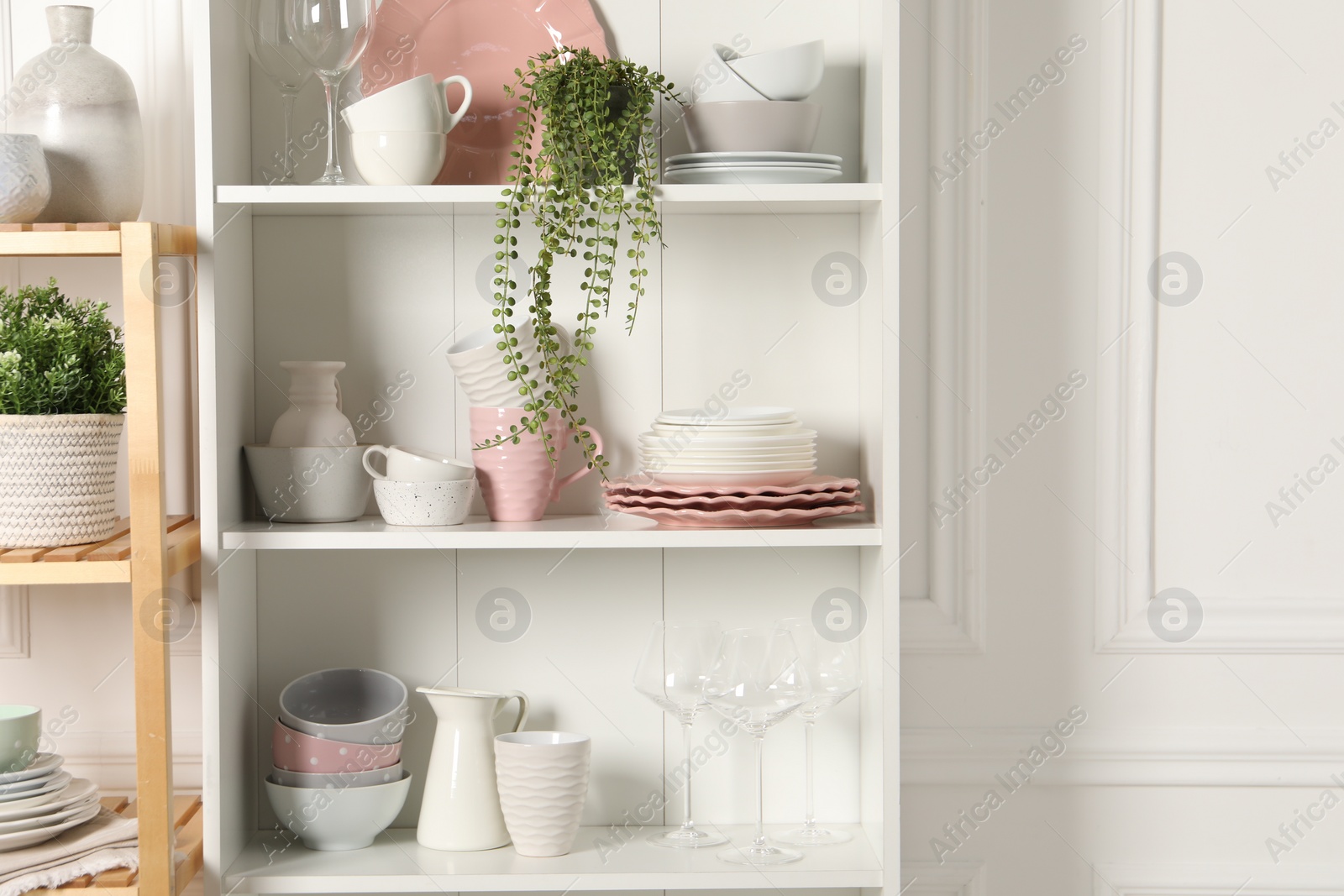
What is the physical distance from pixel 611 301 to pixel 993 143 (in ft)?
1.87

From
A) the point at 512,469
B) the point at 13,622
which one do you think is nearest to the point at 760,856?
the point at 512,469

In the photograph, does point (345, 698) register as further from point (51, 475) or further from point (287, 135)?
point (287, 135)

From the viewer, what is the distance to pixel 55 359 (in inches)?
44.5

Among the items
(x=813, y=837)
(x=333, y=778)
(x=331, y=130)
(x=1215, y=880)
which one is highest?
(x=331, y=130)

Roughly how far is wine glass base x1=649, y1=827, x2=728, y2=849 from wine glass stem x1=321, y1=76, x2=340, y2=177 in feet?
2.93

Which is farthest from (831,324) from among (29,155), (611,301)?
(29,155)

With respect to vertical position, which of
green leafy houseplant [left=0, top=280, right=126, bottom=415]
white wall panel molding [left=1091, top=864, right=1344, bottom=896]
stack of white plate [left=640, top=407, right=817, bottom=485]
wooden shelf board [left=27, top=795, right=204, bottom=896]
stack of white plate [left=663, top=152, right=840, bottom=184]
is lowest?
white wall panel molding [left=1091, top=864, right=1344, bottom=896]

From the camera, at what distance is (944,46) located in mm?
1455

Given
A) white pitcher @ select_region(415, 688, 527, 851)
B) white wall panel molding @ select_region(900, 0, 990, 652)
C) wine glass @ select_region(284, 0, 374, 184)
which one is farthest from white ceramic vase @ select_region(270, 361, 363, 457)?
white wall panel molding @ select_region(900, 0, 990, 652)

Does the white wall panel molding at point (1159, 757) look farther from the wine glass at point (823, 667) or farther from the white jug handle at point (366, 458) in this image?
the white jug handle at point (366, 458)

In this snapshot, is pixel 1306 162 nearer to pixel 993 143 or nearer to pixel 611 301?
pixel 993 143

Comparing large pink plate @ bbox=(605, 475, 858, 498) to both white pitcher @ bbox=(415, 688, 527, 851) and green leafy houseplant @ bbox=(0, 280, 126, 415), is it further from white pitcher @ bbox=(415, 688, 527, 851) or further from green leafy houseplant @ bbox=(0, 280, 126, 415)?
green leafy houseplant @ bbox=(0, 280, 126, 415)

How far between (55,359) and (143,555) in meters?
0.24

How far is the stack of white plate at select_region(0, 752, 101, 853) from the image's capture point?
3.66 ft
